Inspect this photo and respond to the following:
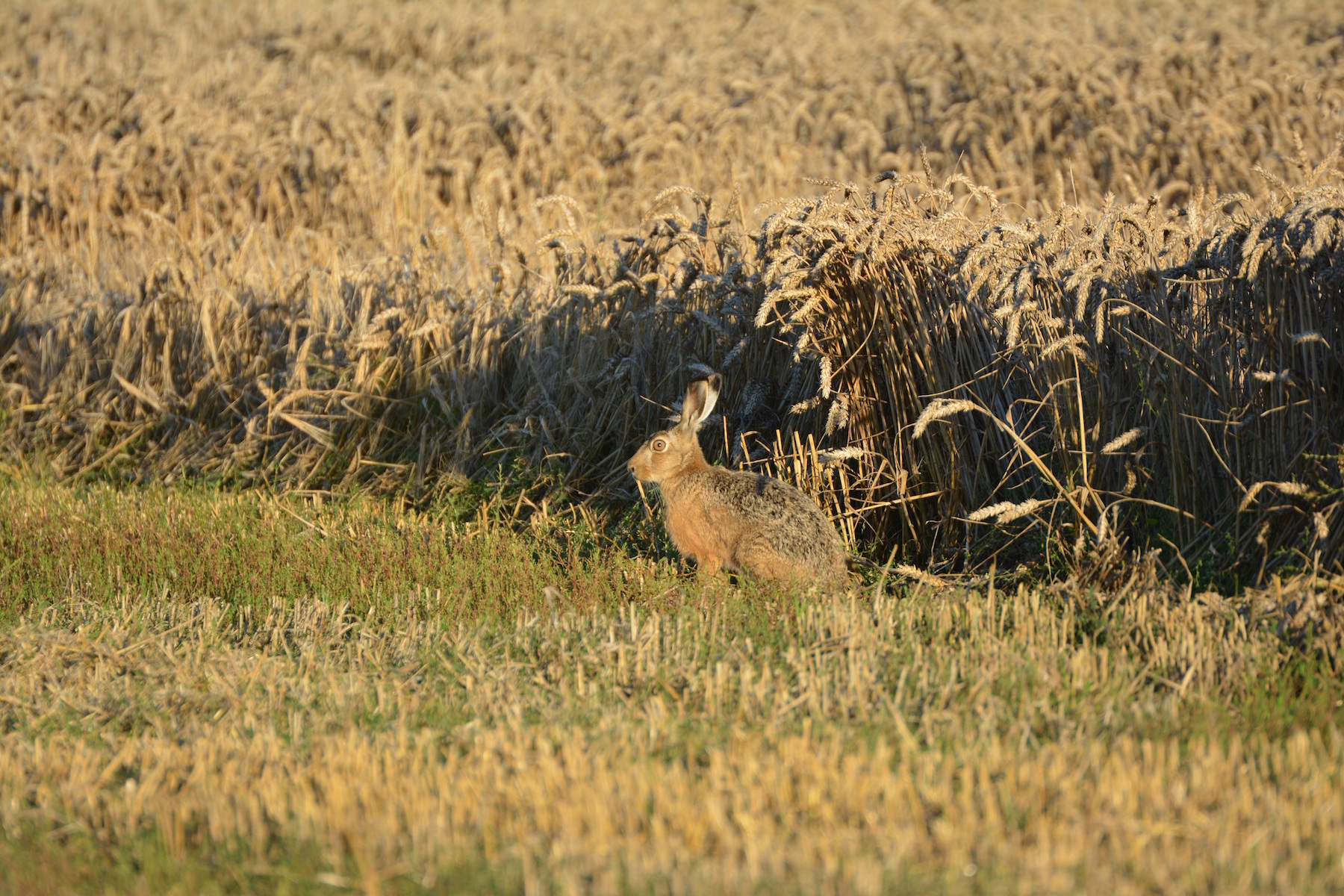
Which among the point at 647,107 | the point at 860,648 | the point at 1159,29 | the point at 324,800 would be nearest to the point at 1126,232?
the point at 860,648

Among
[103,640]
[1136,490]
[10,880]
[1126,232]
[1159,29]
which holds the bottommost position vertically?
[103,640]

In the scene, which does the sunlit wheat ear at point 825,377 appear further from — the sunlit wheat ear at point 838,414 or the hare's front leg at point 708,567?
the hare's front leg at point 708,567

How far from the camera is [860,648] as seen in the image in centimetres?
472

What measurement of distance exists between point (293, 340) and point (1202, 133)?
938 cm

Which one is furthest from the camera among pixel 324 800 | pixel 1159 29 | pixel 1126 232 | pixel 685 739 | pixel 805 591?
pixel 1159 29

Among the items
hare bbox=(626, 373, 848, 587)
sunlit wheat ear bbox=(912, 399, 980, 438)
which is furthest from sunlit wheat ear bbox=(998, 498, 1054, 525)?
hare bbox=(626, 373, 848, 587)

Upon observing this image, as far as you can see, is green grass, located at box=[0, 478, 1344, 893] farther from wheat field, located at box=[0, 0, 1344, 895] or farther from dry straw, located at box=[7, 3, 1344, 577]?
dry straw, located at box=[7, 3, 1344, 577]

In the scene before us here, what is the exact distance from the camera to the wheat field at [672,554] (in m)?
3.30

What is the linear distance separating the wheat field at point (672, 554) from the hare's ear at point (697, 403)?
61 centimetres

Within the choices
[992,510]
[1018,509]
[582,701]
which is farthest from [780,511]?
[582,701]

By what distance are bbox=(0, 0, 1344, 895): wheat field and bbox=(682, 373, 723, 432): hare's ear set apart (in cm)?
61

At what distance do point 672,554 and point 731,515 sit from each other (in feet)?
2.39

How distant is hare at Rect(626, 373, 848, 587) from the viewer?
5703mm

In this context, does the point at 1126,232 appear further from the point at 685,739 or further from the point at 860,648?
the point at 685,739
